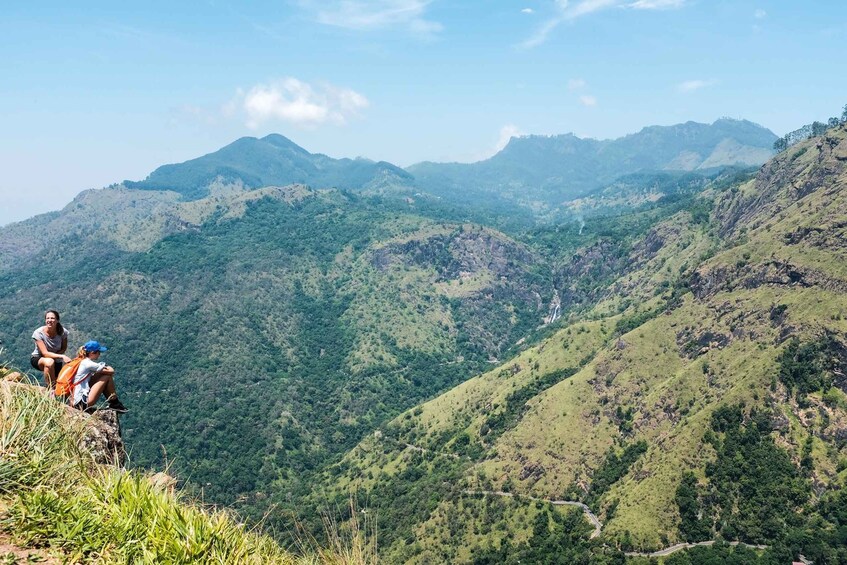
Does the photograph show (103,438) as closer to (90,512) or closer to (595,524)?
(90,512)

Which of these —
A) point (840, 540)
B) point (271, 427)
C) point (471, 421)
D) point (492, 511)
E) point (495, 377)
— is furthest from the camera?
point (271, 427)

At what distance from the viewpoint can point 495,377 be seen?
6535 inches

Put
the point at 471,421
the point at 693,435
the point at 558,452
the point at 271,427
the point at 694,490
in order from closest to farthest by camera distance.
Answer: the point at 694,490
the point at 693,435
the point at 558,452
the point at 471,421
the point at 271,427

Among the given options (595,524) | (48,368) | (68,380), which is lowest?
(595,524)

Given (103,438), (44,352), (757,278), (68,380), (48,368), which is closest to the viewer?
(103,438)

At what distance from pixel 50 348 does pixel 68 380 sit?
3703 millimetres

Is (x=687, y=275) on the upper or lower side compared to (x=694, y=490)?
upper

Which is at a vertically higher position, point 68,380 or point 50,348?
point 50,348

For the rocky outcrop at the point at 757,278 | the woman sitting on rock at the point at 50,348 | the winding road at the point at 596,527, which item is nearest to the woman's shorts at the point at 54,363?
the woman sitting on rock at the point at 50,348

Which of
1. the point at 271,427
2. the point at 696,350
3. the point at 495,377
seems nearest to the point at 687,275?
the point at 696,350

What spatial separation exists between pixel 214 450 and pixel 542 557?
4619 inches

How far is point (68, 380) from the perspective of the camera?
46.5 ft

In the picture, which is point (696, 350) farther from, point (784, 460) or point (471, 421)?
point (471, 421)

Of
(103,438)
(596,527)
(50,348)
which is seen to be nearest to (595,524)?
(596,527)
